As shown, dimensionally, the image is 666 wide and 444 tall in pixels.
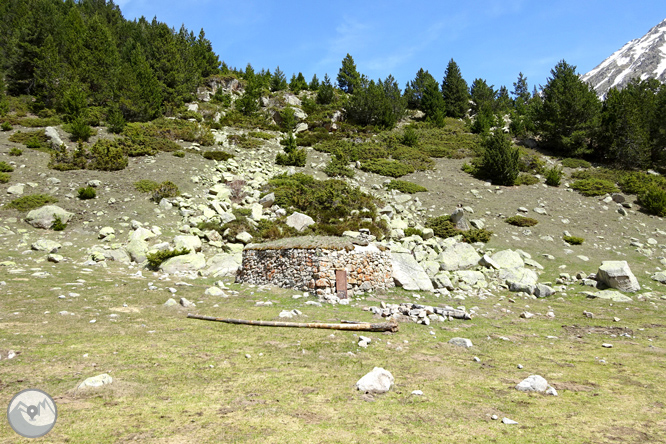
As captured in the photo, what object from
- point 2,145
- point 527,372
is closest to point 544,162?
point 527,372

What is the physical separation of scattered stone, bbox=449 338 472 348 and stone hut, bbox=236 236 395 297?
4.58m

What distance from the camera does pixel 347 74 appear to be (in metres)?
56.1

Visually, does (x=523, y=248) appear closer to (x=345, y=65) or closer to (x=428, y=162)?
(x=428, y=162)

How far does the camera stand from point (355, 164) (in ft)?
95.9

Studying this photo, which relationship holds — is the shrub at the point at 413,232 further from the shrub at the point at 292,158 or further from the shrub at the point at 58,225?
the shrub at the point at 58,225

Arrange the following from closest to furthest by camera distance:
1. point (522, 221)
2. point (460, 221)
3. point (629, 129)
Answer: point (460, 221)
point (522, 221)
point (629, 129)

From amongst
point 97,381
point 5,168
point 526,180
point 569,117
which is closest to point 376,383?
point 97,381

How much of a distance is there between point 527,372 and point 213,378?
5.33 metres

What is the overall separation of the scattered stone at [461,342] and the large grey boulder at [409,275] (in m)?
5.27

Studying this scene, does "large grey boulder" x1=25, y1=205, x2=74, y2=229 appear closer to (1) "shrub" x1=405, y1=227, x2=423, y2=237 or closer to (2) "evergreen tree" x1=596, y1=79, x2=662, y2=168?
(1) "shrub" x1=405, y1=227, x2=423, y2=237

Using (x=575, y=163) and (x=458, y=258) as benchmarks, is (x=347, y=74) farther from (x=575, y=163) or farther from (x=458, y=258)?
(x=458, y=258)

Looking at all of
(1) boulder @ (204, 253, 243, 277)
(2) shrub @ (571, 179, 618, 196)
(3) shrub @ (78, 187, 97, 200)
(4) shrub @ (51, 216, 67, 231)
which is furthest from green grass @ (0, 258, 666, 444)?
(2) shrub @ (571, 179, 618, 196)

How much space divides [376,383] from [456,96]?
5342cm

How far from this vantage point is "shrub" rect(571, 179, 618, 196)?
81.3 feet
